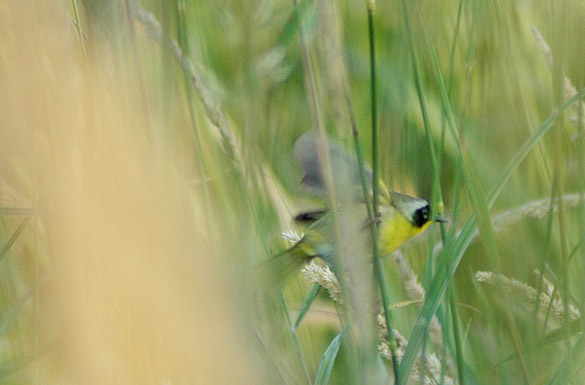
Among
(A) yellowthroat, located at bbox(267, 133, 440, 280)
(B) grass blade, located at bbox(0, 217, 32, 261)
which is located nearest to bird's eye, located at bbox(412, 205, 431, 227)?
(A) yellowthroat, located at bbox(267, 133, 440, 280)

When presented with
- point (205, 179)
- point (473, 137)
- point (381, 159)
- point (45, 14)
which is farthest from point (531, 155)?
point (45, 14)

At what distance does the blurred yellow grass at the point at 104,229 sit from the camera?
213mm

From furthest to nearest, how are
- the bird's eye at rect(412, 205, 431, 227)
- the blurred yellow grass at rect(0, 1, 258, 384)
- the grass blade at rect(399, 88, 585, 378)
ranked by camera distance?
the bird's eye at rect(412, 205, 431, 227)
the grass blade at rect(399, 88, 585, 378)
the blurred yellow grass at rect(0, 1, 258, 384)

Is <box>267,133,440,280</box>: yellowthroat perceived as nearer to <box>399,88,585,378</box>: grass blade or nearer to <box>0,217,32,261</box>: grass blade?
<box>399,88,585,378</box>: grass blade

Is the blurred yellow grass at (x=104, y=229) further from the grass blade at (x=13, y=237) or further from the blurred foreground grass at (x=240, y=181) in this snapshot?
the grass blade at (x=13, y=237)

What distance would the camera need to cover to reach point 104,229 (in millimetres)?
211

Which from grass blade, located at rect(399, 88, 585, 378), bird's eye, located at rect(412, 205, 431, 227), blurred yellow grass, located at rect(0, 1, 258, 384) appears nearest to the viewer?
blurred yellow grass, located at rect(0, 1, 258, 384)

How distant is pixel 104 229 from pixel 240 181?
18 centimetres

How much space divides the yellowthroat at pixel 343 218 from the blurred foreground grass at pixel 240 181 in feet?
0.06

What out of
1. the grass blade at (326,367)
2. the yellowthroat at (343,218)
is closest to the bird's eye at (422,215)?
the yellowthroat at (343,218)

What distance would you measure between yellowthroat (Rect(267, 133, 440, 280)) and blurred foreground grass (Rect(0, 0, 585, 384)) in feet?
0.06

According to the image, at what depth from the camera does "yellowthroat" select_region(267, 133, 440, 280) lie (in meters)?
0.31

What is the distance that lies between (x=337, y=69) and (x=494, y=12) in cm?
30

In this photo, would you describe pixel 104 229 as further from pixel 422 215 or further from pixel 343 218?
pixel 422 215
